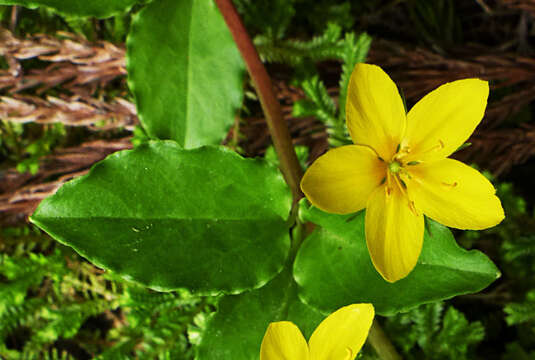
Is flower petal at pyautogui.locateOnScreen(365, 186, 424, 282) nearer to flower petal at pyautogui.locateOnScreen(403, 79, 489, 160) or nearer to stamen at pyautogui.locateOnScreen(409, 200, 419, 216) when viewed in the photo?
stamen at pyautogui.locateOnScreen(409, 200, 419, 216)

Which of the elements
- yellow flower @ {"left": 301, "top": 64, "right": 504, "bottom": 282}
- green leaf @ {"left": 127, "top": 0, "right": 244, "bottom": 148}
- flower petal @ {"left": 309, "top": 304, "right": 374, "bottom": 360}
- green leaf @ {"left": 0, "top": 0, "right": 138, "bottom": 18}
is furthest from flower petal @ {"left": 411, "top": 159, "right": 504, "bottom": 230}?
green leaf @ {"left": 0, "top": 0, "right": 138, "bottom": 18}

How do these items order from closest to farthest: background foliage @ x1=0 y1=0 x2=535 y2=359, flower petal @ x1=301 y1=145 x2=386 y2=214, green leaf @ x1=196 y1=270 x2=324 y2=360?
flower petal @ x1=301 y1=145 x2=386 y2=214, green leaf @ x1=196 y1=270 x2=324 y2=360, background foliage @ x1=0 y1=0 x2=535 y2=359

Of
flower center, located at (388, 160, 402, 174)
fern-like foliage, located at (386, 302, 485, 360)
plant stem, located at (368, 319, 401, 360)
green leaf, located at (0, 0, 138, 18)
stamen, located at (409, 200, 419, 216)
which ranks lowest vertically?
fern-like foliage, located at (386, 302, 485, 360)

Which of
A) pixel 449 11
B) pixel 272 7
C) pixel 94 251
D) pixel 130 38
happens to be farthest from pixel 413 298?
pixel 449 11

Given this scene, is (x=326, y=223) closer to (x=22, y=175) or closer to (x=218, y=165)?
(x=218, y=165)

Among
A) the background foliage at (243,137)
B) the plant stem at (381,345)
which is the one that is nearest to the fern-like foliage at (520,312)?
the background foliage at (243,137)

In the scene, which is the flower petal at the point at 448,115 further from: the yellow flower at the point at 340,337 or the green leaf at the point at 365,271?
the yellow flower at the point at 340,337
